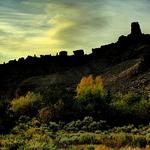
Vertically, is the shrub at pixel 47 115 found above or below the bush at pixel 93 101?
below

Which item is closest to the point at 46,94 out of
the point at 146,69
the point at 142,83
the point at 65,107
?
the point at 65,107

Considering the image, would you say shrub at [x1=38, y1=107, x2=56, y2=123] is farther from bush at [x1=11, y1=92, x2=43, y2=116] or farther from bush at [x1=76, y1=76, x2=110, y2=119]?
bush at [x1=11, y1=92, x2=43, y2=116]

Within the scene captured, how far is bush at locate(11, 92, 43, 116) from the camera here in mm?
95062

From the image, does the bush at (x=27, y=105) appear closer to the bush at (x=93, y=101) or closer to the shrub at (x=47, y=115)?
the bush at (x=93, y=101)

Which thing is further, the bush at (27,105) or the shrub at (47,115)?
the bush at (27,105)

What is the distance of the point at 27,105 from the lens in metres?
100

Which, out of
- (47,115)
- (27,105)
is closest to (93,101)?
(27,105)

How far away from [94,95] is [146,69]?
74732 mm

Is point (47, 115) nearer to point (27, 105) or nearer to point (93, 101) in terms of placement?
point (93, 101)

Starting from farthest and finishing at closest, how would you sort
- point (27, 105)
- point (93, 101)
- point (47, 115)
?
point (27, 105)
point (93, 101)
point (47, 115)

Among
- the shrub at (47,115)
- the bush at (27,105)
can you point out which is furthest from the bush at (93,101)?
the bush at (27,105)

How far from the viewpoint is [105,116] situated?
273 ft

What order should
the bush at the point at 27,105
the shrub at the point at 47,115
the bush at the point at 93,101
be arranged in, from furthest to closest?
the bush at the point at 27,105 → the bush at the point at 93,101 → the shrub at the point at 47,115

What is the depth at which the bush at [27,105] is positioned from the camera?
95.1m
